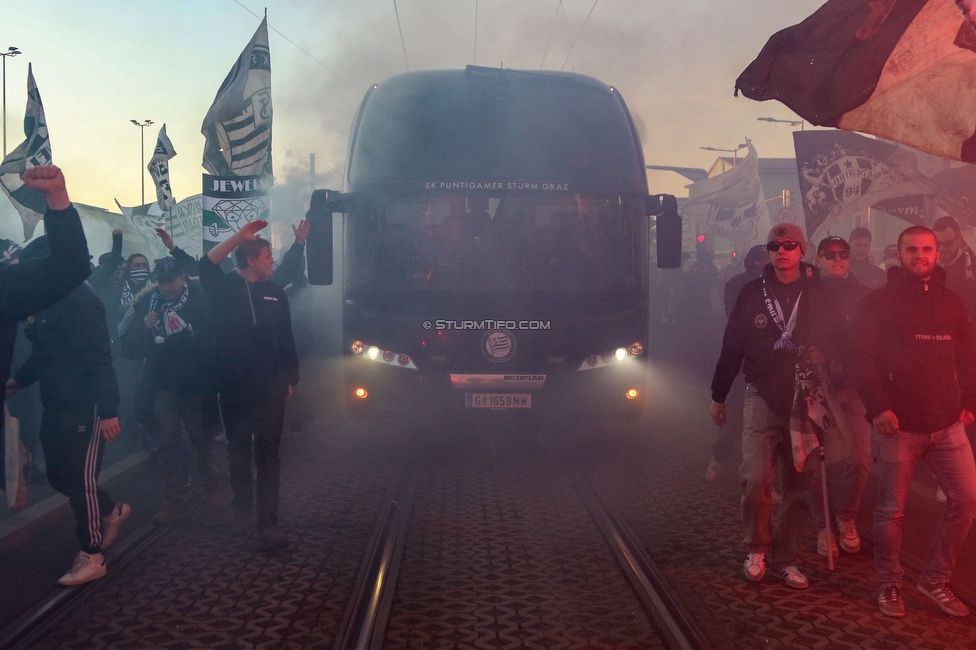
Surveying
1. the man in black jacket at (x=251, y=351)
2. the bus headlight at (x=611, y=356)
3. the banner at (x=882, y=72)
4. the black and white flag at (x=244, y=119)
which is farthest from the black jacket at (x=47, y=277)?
the black and white flag at (x=244, y=119)

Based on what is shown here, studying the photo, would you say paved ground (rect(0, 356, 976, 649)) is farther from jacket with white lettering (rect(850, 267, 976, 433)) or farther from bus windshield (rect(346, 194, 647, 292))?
bus windshield (rect(346, 194, 647, 292))

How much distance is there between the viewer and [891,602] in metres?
4.52

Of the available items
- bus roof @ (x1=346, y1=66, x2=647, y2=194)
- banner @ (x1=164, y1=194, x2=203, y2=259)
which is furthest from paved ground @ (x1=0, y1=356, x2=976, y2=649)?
banner @ (x1=164, y1=194, x2=203, y2=259)

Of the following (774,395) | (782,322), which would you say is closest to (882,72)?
(782,322)

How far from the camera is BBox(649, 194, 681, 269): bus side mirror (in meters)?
8.71

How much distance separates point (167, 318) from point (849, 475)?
472cm

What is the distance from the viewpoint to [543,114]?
8867mm

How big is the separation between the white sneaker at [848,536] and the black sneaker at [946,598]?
0.89 meters

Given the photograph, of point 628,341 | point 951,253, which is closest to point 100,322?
A: point 628,341

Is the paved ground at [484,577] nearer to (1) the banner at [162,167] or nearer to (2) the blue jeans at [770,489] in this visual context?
(2) the blue jeans at [770,489]

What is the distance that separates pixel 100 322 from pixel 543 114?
4.68m

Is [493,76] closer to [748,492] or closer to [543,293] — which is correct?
[543,293]

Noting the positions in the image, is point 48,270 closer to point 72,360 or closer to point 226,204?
point 72,360

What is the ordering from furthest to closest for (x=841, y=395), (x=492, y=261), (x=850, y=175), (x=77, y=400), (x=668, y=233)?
(x=850, y=175)
(x=668, y=233)
(x=492, y=261)
(x=841, y=395)
(x=77, y=400)
